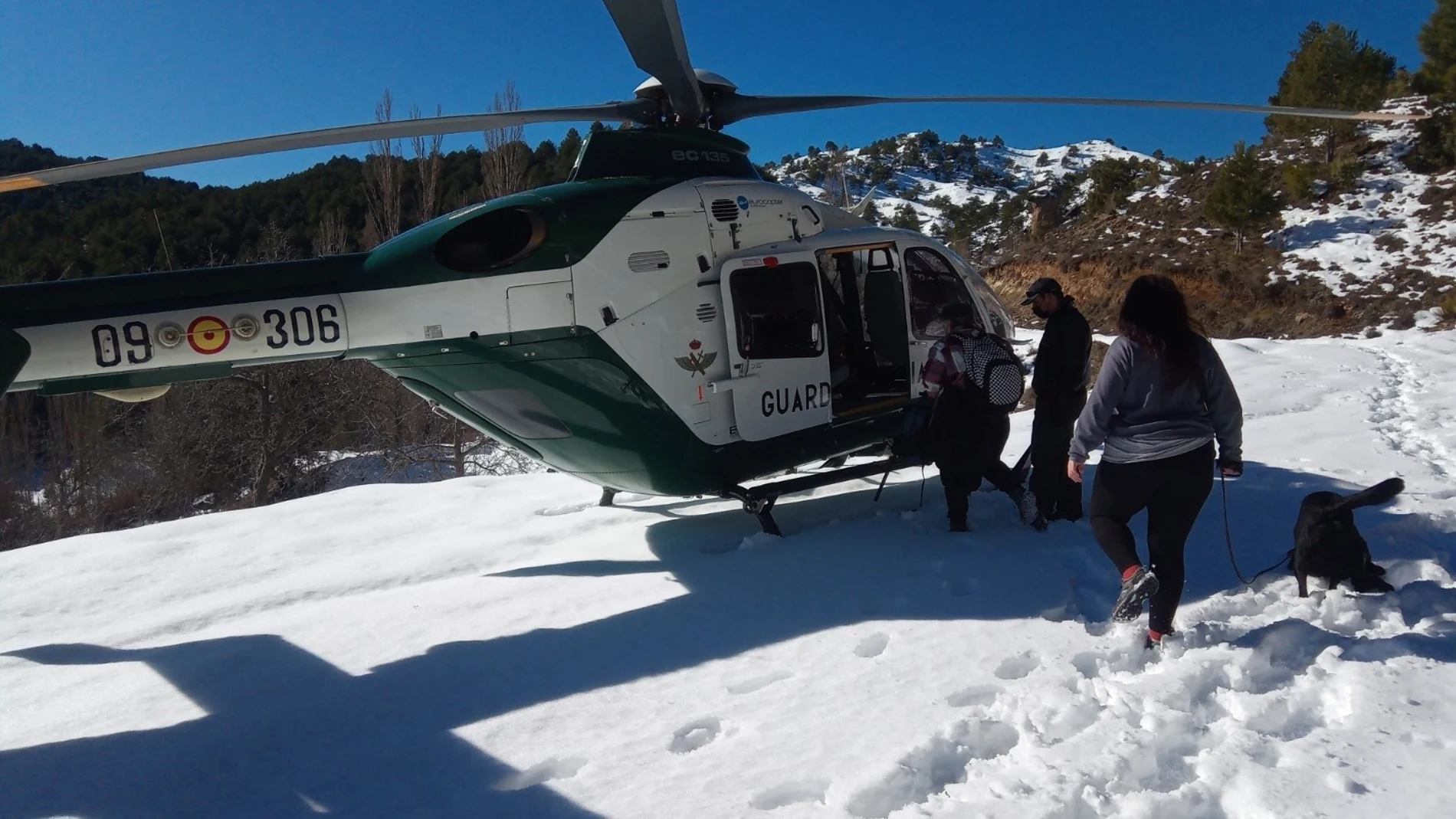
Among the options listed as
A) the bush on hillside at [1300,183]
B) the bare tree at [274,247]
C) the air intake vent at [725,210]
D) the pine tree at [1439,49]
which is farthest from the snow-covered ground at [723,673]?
the pine tree at [1439,49]

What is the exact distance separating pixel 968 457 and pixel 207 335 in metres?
4.42

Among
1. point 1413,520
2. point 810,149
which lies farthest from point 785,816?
point 810,149

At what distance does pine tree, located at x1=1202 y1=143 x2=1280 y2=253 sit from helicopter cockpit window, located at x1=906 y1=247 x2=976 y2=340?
22965 mm

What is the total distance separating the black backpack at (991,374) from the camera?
507 cm

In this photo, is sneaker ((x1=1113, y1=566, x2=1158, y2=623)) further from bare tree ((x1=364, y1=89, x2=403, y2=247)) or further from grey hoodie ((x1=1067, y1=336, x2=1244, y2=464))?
bare tree ((x1=364, y1=89, x2=403, y2=247))

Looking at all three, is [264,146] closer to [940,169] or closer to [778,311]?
[778,311]

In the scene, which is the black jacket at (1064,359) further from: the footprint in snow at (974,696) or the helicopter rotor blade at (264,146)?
the helicopter rotor blade at (264,146)

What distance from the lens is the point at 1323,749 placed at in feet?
8.54

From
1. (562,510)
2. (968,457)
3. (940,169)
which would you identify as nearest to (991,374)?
(968,457)

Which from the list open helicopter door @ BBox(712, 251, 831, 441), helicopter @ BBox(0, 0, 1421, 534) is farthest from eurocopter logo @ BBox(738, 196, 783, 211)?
open helicopter door @ BBox(712, 251, 831, 441)

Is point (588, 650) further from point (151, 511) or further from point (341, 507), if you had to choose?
point (151, 511)

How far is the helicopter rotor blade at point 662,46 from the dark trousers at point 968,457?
9.41 feet

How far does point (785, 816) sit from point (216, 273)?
163 inches

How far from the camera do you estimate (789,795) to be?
8.60 feet
